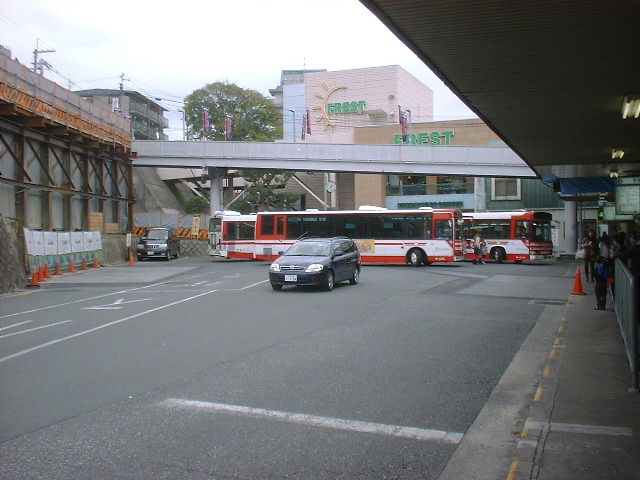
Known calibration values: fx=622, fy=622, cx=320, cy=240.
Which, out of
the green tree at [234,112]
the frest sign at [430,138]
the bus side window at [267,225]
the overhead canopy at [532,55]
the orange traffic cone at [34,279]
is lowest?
the orange traffic cone at [34,279]

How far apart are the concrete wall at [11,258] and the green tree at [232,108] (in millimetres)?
47403

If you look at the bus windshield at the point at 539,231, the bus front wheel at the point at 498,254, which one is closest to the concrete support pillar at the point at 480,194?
the bus windshield at the point at 539,231

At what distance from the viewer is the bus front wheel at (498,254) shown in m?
34.5

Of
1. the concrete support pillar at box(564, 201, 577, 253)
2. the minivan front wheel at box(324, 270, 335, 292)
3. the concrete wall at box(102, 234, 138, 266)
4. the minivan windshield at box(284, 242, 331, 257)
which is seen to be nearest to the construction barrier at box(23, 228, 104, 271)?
the concrete wall at box(102, 234, 138, 266)

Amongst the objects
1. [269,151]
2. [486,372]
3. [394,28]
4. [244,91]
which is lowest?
[486,372]

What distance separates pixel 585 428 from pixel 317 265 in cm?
1312

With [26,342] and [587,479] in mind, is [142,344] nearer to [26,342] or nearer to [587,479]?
[26,342]

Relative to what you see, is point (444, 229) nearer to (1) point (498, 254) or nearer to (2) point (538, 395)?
(1) point (498, 254)

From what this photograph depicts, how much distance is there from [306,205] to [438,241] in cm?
3990

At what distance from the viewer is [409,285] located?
67.5ft

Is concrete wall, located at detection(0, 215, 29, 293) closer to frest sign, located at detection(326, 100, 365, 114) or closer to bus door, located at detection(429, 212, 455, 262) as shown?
bus door, located at detection(429, 212, 455, 262)

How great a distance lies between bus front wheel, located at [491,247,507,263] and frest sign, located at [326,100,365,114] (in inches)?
1761

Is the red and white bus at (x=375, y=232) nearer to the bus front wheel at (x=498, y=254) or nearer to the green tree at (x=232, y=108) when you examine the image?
the bus front wheel at (x=498, y=254)

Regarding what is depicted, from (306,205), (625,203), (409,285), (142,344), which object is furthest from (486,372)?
(306,205)
